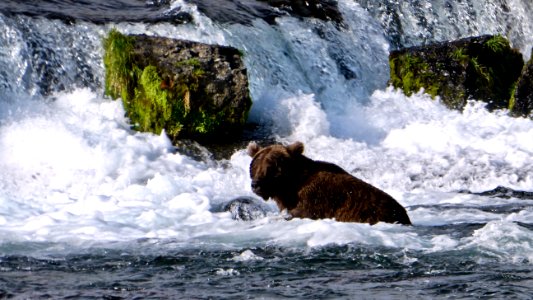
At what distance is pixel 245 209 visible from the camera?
1140cm

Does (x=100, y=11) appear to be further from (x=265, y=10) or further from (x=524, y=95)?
(x=524, y=95)

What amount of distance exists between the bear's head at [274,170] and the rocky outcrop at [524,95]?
772cm

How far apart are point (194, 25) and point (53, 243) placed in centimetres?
787

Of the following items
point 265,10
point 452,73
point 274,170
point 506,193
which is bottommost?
point 506,193

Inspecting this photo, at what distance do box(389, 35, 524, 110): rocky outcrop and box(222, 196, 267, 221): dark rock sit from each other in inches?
257

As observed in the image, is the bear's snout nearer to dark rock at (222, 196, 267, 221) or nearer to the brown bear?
the brown bear

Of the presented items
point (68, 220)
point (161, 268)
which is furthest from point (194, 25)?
point (161, 268)

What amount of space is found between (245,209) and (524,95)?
7337mm

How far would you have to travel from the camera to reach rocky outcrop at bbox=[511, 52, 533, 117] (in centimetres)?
1738

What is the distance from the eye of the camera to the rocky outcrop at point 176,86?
14.8 m

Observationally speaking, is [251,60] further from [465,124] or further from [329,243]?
[329,243]

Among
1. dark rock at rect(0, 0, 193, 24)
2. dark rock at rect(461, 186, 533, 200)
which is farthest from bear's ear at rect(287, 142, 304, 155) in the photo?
dark rock at rect(0, 0, 193, 24)

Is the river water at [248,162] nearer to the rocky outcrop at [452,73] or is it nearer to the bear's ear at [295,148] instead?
the rocky outcrop at [452,73]

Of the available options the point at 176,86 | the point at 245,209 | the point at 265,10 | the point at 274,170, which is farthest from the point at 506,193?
the point at 265,10
